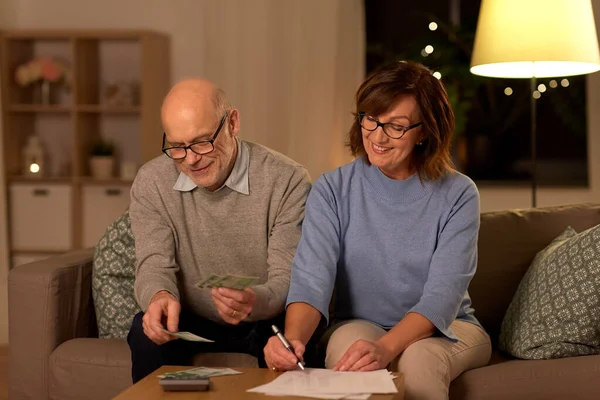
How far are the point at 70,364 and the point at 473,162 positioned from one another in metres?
3.44

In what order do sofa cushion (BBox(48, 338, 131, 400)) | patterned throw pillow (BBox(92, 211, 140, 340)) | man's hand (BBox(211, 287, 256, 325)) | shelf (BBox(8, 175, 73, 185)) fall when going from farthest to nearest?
shelf (BBox(8, 175, 73, 185)), patterned throw pillow (BBox(92, 211, 140, 340)), sofa cushion (BBox(48, 338, 131, 400)), man's hand (BBox(211, 287, 256, 325))

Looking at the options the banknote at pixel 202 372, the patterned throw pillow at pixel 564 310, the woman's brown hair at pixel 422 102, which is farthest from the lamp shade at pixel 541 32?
the banknote at pixel 202 372

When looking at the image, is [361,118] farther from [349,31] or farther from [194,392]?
[349,31]

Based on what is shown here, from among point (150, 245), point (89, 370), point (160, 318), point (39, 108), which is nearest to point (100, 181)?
point (39, 108)

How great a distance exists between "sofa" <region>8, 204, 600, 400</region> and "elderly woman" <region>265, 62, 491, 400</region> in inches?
7.9

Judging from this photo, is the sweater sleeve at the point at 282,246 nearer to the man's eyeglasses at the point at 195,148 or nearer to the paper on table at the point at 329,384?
the man's eyeglasses at the point at 195,148

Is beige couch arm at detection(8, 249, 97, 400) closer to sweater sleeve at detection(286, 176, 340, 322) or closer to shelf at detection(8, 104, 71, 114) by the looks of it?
sweater sleeve at detection(286, 176, 340, 322)

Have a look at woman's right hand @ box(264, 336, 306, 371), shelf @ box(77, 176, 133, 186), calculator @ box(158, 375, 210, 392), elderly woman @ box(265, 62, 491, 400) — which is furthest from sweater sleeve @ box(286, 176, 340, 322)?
shelf @ box(77, 176, 133, 186)

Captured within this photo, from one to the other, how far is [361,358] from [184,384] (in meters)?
Result: 0.39

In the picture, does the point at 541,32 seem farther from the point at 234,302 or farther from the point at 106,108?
the point at 106,108

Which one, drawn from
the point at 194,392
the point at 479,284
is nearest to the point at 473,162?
the point at 479,284

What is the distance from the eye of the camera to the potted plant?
17.8 feet

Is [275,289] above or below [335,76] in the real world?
below

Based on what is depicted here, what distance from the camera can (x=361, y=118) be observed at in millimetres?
2252
